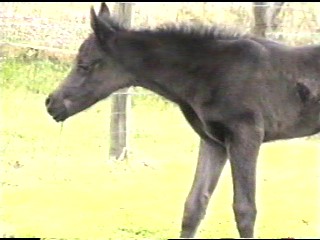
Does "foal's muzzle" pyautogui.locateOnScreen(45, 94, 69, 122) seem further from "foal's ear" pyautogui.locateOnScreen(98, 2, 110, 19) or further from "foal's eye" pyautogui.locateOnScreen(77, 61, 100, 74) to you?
"foal's ear" pyautogui.locateOnScreen(98, 2, 110, 19)

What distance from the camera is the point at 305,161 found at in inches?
386

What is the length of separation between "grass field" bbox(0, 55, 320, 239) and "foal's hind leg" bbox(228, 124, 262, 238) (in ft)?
3.44

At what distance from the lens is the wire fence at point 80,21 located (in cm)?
935

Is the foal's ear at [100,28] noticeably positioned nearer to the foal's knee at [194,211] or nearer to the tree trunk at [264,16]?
the foal's knee at [194,211]

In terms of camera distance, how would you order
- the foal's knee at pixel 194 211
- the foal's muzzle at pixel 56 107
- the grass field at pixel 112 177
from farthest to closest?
the grass field at pixel 112 177 → the foal's knee at pixel 194 211 → the foal's muzzle at pixel 56 107

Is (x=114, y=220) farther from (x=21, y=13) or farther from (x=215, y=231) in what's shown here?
(x=21, y=13)

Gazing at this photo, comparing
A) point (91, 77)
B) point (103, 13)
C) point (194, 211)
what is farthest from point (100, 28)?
point (194, 211)

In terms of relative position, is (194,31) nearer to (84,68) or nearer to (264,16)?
(84,68)

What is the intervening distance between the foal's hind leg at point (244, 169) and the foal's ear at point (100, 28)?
1.16 metres

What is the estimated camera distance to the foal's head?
6.00 m

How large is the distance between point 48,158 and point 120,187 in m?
1.12

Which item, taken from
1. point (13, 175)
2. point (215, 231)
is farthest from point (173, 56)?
point (13, 175)

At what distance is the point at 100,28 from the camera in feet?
19.5

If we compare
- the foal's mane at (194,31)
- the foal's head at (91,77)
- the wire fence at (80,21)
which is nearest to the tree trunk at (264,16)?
the wire fence at (80,21)
